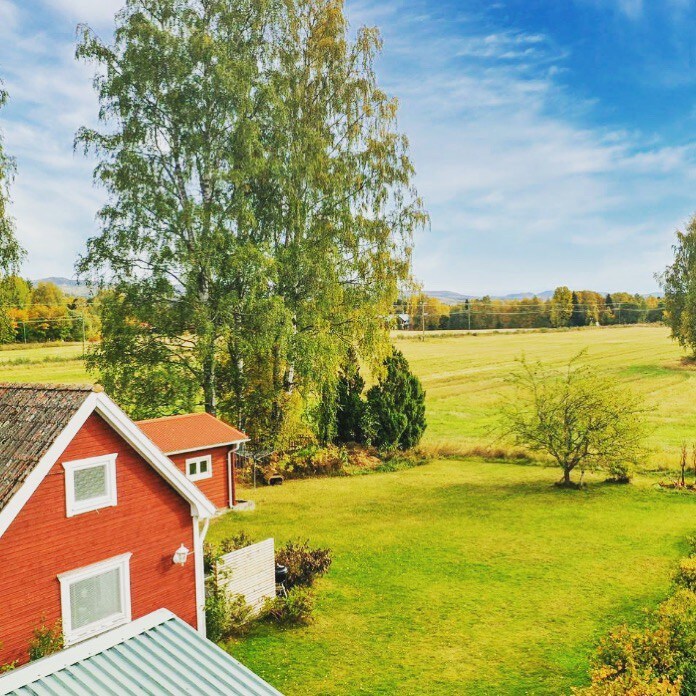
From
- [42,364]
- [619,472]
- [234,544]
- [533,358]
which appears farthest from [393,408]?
[533,358]

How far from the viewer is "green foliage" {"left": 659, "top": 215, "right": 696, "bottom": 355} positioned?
61531 mm

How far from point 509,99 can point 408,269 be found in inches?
404

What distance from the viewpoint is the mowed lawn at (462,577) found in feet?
42.4

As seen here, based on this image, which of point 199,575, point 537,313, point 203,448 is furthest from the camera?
point 537,313

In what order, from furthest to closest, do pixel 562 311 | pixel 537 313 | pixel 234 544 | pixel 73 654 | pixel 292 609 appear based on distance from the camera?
pixel 537 313
pixel 562 311
pixel 234 544
pixel 292 609
pixel 73 654

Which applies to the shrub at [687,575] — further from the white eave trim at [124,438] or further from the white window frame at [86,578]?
the white window frame at [86,578]

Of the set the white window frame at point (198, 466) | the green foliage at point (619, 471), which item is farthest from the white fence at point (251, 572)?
the green foliage at point (619, 471)

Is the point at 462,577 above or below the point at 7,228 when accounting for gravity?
below

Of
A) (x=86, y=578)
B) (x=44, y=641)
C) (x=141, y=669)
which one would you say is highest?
(x=86, y=578)

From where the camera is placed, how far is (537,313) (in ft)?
403

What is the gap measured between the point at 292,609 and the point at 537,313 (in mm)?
115992

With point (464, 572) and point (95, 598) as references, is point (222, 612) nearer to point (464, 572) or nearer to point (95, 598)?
point (95, 598)

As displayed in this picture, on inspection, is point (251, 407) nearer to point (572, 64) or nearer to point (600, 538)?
point (600, 538)

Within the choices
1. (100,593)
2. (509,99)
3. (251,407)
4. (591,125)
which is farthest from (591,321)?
(100,593)
